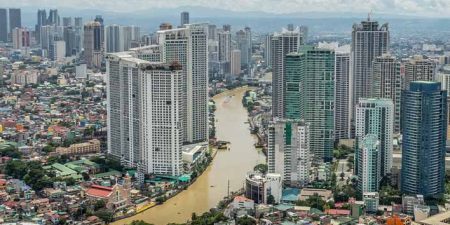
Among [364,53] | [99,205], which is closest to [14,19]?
[364,53]

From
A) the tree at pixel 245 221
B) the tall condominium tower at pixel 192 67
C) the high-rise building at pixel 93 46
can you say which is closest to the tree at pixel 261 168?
the tall condominium tower at pixel 192 67

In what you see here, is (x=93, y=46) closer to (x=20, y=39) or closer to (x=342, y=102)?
(x=20, y=39)

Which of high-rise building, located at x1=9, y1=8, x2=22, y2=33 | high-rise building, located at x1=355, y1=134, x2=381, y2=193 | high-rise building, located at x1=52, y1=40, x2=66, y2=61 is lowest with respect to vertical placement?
high-rise building, located at x1=355, y1=134, x2=381, y2=193

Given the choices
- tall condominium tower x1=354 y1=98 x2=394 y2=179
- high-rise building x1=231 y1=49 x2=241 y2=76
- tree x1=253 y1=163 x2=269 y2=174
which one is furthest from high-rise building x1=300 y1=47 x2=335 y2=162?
high-rise building x1=231 y1=49 x2=241 y2=76

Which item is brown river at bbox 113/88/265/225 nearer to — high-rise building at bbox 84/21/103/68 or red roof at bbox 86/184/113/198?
red roof at bbox 86/184/113/198

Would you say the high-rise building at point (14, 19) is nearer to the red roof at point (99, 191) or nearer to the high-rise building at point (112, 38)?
the high-rise building at point (112, 38)

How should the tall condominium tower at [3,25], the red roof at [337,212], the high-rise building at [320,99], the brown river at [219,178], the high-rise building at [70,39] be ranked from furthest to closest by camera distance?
the tall condominium tower at [3,25] → the high-rise building at [70,39] → the high-rise building at [320,99] → the brown river at [219,178] → the red roof at [337,212]
